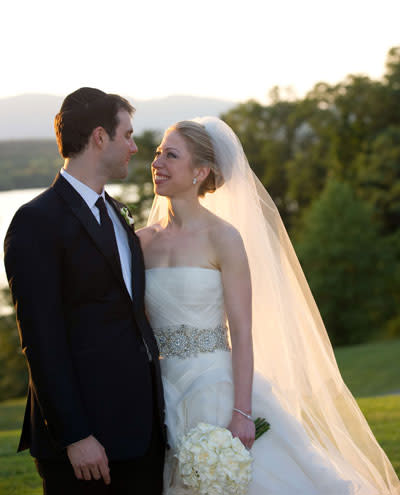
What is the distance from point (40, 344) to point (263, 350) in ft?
6.11

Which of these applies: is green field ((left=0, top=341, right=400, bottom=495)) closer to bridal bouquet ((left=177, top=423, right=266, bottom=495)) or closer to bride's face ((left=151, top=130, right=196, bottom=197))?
bridal bouquet ((left=177, top=423, right=266, bottom=495))

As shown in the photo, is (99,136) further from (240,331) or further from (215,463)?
(215,463)

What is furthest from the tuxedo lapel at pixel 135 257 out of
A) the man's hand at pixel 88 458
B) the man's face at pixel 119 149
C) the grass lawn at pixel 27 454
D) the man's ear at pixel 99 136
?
Answer: the grass lawn at pixel 27 454

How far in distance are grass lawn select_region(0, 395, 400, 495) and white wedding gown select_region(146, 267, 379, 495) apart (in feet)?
8.35

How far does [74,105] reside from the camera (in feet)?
10.9

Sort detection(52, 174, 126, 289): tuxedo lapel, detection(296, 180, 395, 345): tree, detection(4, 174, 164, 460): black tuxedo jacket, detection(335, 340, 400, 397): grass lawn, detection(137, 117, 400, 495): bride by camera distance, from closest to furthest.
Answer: detection(4, 174, 164, 460): black tuxedo jacket, detection(52, 174, 126, 289): tuxedo lapel, detection(137, 117, 400, 495): bride, detection(335, 340, 400, 397): grass lawn, detection(296, 180, 395, 345): tree

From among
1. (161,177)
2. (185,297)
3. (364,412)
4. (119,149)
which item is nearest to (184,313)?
(185,297)

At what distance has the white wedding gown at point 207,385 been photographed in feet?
12.7

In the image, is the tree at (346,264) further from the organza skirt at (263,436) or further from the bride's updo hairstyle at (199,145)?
the organza skirt at (263,436)

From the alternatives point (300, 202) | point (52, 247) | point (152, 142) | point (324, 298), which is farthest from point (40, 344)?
point (300, 202)

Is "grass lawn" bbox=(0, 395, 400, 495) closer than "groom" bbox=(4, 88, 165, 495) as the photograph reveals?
No

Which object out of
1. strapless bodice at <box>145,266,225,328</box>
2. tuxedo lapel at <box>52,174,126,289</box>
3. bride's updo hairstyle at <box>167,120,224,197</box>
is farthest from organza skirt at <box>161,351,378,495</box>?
bride's updo hairstyle at <box>167,120,224,197</box>

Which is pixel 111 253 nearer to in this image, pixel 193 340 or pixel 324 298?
pixel 193 340

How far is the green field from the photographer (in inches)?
253
